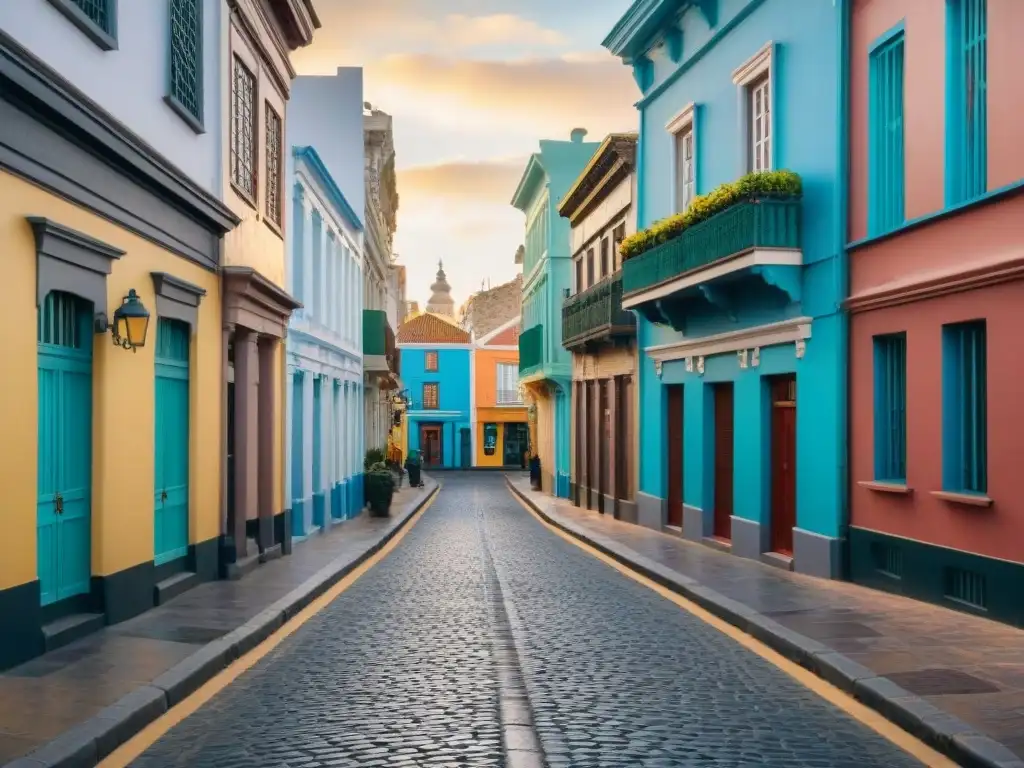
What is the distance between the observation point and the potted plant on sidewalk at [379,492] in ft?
87.6

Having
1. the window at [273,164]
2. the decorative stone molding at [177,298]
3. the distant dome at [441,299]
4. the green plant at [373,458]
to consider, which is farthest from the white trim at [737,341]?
the distant dome at [441,299]

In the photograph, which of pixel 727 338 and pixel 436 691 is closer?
pixel 436 691

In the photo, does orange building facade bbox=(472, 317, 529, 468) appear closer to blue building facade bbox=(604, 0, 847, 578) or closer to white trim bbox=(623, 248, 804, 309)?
blue building facade bbox=(604, 0, 847, 578)

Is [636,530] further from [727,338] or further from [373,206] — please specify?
[373,206]

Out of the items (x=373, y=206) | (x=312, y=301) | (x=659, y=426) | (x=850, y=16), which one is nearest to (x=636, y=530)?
(x=659, y=426)

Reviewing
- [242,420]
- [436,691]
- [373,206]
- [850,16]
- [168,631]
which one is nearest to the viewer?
[436,691]

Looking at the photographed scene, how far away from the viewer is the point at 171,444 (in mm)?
12328

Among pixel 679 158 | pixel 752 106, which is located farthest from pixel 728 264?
pixel 679 158

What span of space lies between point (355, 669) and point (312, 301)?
1423cm

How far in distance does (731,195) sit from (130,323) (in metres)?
7.86

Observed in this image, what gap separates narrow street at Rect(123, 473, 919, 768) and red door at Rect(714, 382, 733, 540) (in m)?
5.60

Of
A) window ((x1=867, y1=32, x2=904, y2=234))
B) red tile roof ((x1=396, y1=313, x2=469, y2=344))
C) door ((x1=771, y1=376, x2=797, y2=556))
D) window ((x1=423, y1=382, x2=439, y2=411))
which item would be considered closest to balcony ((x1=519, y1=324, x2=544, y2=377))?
door ((x1=771, y1=376, x2=797, y2=556))

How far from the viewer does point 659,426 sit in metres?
21.4

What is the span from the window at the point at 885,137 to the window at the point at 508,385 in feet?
199
